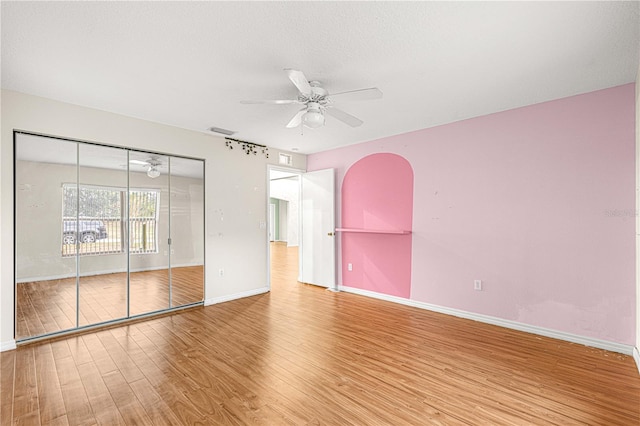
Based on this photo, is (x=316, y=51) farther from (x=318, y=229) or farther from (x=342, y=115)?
(x=318, y=229)

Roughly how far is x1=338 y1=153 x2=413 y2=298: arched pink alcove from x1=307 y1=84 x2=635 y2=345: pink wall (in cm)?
18

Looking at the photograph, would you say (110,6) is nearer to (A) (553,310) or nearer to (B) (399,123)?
(B) (399,123)

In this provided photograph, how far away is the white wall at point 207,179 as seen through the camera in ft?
9.59

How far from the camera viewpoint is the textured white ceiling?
184 cm

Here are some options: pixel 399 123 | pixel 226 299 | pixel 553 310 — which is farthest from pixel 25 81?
pixel 553 310

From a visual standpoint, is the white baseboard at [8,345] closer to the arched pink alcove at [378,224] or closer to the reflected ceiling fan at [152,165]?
the reflected ceiling fan at [152,165]

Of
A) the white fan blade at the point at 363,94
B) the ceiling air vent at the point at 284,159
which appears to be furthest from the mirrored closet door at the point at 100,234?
the white fan blade at the point at 363,94

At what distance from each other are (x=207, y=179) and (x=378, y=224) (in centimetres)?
276

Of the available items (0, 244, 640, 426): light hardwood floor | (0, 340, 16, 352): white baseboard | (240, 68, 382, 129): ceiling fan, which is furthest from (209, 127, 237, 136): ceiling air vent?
(0, 340, 16, 352): white baseboard

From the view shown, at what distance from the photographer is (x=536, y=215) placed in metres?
3.34

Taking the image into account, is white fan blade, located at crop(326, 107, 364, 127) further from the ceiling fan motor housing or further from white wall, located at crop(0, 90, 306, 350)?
white wall, located at crop(0, 90, 306, 350)

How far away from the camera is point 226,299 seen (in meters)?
4.66

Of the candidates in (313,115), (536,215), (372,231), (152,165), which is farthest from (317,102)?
(536,215)

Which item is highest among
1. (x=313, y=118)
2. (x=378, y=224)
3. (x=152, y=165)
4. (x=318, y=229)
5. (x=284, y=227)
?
(x=313, y=118)
